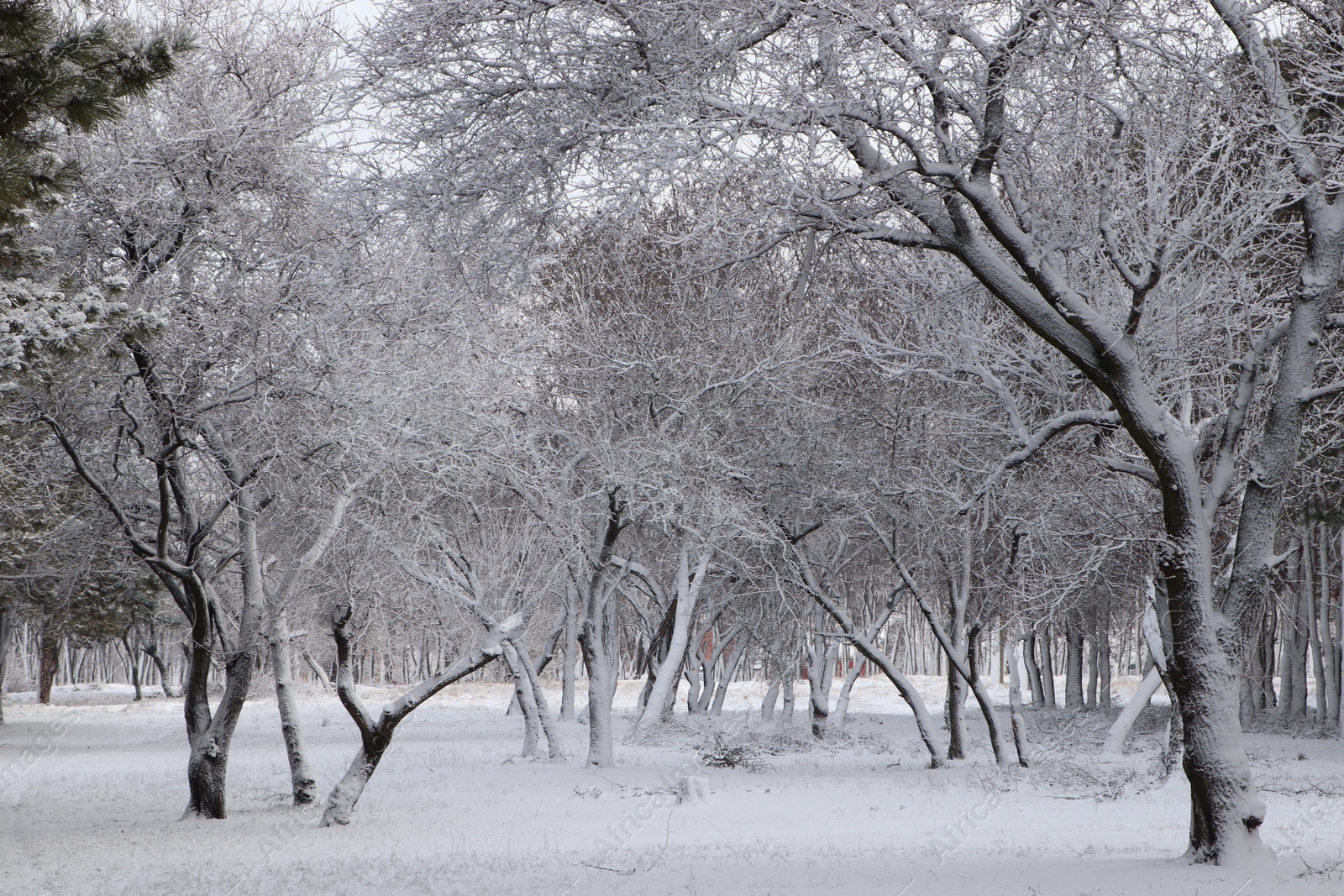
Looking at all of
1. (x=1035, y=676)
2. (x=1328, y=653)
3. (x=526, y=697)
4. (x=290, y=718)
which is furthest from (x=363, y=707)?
(x=1035, y=676)

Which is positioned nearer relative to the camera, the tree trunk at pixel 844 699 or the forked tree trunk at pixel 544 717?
the forked tree trunk at pixel 544 717

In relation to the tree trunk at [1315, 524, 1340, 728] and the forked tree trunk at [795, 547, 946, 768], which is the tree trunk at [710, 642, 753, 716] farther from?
the tree trunk at [1315, 524, 1340, 728]

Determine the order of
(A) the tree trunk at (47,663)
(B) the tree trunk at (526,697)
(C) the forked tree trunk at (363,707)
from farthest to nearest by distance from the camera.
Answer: (A) the tree trunk at (47,663)
(B) the tree trunk at (526,697)
(C) the forked tree trunk at (363,707)

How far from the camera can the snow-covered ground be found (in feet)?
27.3

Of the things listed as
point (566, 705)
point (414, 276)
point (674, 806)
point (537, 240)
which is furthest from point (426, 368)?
point (566, 705)

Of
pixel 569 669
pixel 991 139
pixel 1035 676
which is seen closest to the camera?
pixel 991 139

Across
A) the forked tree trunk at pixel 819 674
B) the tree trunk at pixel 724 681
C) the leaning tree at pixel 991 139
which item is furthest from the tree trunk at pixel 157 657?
the leaning tree at pixel 991 139

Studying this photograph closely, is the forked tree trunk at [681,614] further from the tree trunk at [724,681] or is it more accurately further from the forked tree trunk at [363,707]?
the tree trunk at [724,681]

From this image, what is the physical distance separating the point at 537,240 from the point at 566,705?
2800cm

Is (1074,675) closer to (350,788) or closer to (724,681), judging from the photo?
(724,681)

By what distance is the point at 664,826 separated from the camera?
41.1 feet

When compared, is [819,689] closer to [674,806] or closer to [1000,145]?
[674,806]

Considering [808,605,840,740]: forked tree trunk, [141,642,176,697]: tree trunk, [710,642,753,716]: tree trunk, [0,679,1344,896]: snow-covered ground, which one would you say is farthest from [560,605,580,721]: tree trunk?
[141,642,176,697]: tree trunk

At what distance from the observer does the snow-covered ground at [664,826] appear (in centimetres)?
834
